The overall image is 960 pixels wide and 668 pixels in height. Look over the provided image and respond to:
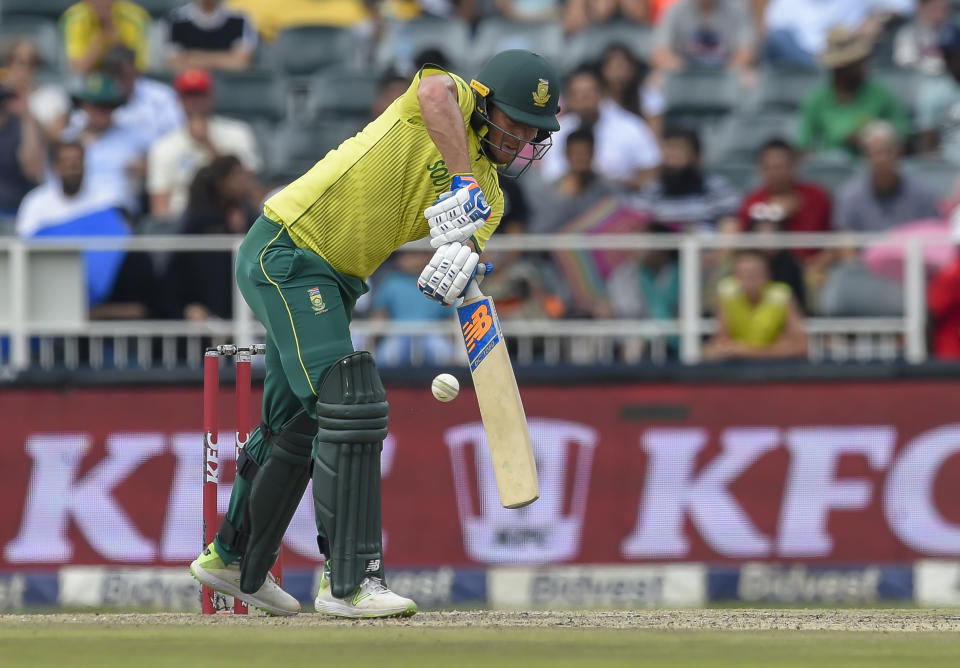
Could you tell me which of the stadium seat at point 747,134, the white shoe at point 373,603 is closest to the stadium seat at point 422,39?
the stadium seat at point 747,134

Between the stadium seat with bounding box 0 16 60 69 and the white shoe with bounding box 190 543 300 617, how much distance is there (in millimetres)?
7385

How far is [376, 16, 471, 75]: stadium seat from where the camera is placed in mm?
12219

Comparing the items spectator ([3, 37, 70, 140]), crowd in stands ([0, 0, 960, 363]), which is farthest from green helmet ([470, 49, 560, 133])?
spectator ([3, 37, 70, 140])

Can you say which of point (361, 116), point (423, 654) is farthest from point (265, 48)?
point (423, 654)

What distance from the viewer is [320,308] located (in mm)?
5355

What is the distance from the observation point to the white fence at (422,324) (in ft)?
28.4

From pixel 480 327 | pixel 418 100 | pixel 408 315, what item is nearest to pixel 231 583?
pixel 480 327

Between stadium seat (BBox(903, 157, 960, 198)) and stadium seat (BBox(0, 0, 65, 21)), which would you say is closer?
stadium seat (BBox(903, 157, 960, 198))

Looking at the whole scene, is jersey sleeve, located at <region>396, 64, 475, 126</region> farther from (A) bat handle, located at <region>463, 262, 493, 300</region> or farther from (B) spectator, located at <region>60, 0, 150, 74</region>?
(B) spectator, located at <region>60, 0, 150, 74</region>

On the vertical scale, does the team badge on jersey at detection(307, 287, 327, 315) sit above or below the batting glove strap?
below

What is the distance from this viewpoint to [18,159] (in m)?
10.9

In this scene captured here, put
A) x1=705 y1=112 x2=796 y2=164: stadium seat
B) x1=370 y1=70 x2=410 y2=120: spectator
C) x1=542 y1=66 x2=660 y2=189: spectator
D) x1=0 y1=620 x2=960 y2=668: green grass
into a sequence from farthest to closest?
x1=705 y1=112 x2=796 y2=164: stadium seat, x1=542 y1=66 x2=660 y2=189: spectator, x1=370 y1=70 x2=410 y2=120: spectator, x1=0 y1=620 x2=960 y2=668: green grass

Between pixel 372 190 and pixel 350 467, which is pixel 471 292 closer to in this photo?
pixel 372 190

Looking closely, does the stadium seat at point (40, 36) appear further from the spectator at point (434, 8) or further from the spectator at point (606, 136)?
the spectator at point (606, 136)
